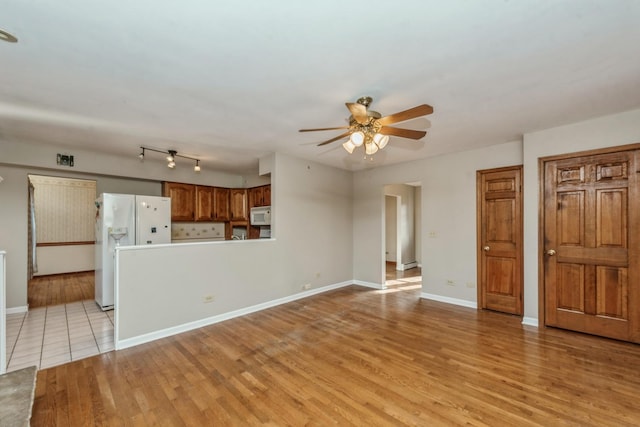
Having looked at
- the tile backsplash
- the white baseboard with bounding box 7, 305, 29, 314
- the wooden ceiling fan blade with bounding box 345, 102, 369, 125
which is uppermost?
the wooden ceiling fan blade with bounding box 345, 102, 369, 125

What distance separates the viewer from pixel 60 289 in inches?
221

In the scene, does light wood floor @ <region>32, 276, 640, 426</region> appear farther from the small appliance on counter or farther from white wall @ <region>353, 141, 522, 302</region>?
the small appliance on counter

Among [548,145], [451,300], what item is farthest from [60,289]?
[548,145]

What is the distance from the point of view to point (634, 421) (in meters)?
1.87

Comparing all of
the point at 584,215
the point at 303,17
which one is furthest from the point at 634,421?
the point at 303,17

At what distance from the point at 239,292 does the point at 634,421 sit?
4061mm

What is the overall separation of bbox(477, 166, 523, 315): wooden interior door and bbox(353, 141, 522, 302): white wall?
0.12 m

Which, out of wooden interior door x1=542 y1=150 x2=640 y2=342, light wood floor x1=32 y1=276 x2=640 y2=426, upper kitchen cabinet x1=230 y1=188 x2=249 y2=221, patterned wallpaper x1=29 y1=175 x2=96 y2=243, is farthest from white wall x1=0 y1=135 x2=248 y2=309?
wooden interior door x1=542 y1=150 x2=640 y2=342

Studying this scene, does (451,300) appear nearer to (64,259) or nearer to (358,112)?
(358,112)

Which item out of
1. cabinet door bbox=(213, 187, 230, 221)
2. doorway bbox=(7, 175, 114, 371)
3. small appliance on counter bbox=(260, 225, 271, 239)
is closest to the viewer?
doorway bbox=(7, 175, 114, 371)

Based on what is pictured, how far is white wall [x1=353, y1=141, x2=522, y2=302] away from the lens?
4.32 metres

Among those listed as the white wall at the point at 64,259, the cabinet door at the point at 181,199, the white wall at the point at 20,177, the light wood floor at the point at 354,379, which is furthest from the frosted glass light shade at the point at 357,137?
the white wall at the point at 64,259

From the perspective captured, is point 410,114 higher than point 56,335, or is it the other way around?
point 410,114

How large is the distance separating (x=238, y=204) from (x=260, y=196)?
40.3 inches
